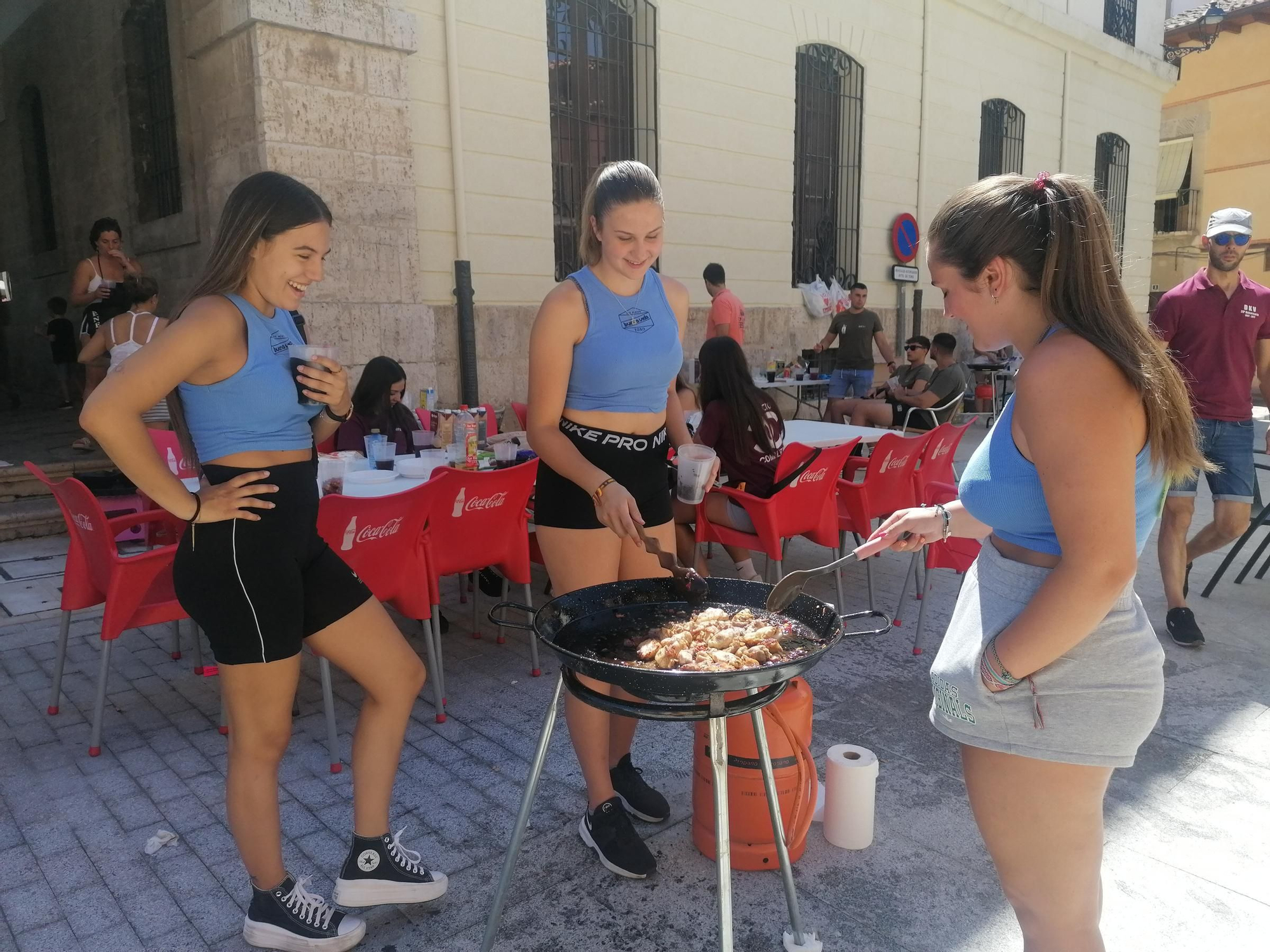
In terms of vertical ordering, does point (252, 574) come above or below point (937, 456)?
above

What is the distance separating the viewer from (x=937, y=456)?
5.09 metres

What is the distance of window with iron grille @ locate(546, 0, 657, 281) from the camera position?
8.87 m

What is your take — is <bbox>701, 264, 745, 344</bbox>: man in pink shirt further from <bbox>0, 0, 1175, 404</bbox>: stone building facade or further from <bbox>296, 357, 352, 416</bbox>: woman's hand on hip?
<bbox>296, 357, 352, 416</bbox>: woman's hand on hip

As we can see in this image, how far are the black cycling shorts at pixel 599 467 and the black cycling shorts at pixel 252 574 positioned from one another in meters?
0.63

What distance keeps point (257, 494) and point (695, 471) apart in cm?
121

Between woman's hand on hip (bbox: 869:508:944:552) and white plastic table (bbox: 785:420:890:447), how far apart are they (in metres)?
Answer: 3.18

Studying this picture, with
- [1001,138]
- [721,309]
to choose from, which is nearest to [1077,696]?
[721,309]

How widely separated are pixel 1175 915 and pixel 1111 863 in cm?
23

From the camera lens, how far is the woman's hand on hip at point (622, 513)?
2160 millimetres

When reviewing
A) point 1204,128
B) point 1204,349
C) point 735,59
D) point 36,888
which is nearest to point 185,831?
point 36,888

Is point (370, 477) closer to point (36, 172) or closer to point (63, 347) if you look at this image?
point (63, 347)

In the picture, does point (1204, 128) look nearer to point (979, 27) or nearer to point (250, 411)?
point (979, 27)

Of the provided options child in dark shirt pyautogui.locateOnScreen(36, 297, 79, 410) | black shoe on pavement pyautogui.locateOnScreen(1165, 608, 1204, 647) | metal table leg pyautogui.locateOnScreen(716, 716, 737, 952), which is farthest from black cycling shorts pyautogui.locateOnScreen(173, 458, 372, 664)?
child in dark shirt pyautogui.locateOnScreen(36, 297, 79, 410)

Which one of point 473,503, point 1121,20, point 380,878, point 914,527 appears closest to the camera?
point 914,527
